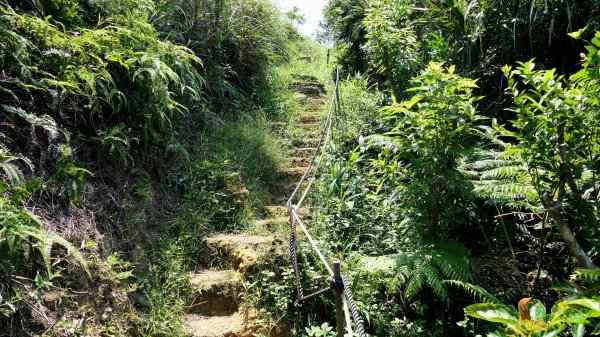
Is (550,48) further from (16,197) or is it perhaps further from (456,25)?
(16,197)

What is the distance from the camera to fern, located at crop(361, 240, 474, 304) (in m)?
2.51

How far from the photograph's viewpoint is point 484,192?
8.71 feet

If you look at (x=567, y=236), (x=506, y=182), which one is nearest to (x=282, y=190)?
(x=506, y=182)

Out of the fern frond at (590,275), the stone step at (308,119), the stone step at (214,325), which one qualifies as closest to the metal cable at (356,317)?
the fern frond at (590,275)

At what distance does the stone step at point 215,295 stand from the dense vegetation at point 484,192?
36.6 inches

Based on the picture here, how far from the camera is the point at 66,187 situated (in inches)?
116

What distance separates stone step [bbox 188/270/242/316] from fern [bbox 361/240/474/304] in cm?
117

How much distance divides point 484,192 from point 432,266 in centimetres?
59

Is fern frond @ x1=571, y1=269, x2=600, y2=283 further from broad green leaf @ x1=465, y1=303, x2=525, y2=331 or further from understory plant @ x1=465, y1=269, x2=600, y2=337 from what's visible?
broad green leaf @ x1=465, y1=303, x2=525, y2=331

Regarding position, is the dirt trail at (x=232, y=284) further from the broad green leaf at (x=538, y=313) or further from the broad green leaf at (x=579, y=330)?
the broad green leaf at (x=579, y=330)

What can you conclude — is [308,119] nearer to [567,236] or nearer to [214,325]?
[214,325]

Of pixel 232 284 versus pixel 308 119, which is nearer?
pixel 232 284

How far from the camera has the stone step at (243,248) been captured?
3.48 meters

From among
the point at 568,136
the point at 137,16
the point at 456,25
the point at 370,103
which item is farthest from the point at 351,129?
the point at 568,136
